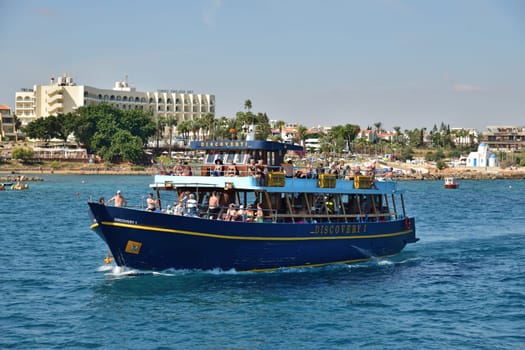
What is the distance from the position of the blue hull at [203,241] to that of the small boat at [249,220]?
4 cm

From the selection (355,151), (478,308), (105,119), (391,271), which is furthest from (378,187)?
(355,151)

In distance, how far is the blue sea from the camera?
22858 mm

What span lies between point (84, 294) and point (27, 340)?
5.59m

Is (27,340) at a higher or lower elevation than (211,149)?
lower

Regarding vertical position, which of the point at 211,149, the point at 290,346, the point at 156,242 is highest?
the point at 211,149

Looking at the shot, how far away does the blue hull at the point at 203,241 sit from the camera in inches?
1094

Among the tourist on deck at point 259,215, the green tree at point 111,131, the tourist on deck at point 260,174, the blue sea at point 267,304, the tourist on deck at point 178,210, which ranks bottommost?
the blue sea at point 267,304

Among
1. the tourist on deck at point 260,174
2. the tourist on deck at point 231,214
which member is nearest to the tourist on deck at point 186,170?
the tourist on deck at point 231,214

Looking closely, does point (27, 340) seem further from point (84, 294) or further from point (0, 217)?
point (0, 217)

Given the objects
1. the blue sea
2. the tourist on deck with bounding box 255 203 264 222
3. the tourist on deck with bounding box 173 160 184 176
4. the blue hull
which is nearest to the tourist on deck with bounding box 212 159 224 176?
the tourist on deck with bounding box 173 160 184 176

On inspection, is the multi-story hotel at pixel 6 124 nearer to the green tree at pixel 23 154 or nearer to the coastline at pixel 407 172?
the green tree at pixel 23 154

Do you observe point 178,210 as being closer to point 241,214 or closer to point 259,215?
point 241,214

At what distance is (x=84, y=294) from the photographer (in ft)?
91.7

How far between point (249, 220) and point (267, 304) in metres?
4.55
